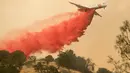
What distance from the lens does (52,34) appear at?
1015 centimetres

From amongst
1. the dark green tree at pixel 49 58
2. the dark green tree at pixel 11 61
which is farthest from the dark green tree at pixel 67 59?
the dark green tree at pixel 11 61

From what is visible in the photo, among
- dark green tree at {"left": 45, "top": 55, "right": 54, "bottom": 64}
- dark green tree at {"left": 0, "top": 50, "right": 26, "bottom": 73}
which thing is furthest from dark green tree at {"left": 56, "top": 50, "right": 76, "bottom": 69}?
dark green tree at {"left": 0, "top": 50, "right": 26, "bottom": 73}

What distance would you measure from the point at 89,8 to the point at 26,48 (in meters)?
2.50

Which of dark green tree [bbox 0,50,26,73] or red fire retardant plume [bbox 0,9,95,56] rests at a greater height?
red fire retardant plume [bbox 0,9,95,56]

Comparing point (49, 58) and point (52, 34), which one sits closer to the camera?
point (49, 58)

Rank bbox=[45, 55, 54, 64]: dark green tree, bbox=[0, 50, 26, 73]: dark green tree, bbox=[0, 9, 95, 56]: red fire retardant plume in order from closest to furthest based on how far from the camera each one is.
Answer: bbox=[0, 50, 26, 73]: dark green tree < bbox=[45, 55, 54, 64]: dark green tree < bbox=[0, 9, 95, 56]: red fire retardant plume

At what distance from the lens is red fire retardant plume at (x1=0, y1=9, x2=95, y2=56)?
984 cm

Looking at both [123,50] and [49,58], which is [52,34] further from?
[123,50]

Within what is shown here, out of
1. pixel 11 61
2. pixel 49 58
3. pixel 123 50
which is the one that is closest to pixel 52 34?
pixel 49 58

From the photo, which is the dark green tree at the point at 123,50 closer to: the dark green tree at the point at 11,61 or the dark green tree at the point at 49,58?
the dark green tree at the point at 49,58

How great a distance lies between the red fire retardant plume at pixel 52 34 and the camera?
32.3 feet

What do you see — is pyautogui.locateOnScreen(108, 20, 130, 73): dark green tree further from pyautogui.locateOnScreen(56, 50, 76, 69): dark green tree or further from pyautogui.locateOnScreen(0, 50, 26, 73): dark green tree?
pyautogui.locateOnScreen(0, 50, 26, 73): dark green tree

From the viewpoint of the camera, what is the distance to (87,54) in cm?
999

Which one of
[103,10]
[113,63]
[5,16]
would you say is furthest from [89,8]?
[5,16]
